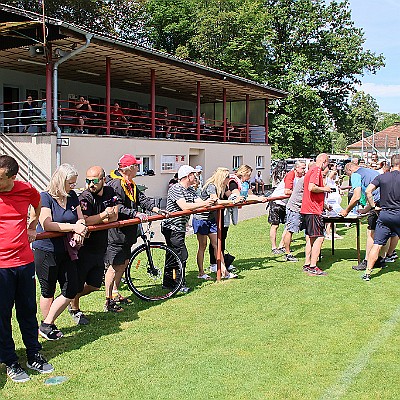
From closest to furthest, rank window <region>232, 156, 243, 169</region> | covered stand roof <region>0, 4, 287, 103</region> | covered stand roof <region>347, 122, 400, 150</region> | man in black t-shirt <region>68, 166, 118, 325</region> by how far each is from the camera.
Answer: man in black t-shirt <region>68, 166, 118, 325</region>
covered stand roof <region>0, 4, 287, 103</region>
window <region>232, 156, 243, 169</region>
covered stand roof <region>347, 122, 400, 150</region>

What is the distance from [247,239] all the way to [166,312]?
6244mm

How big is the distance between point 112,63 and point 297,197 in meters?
13.4

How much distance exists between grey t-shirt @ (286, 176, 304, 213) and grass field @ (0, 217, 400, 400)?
74.3 inches

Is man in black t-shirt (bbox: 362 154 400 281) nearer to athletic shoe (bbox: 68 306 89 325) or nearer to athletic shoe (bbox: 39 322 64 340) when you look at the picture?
athletic shoe (bbox: 68 306 89 325)

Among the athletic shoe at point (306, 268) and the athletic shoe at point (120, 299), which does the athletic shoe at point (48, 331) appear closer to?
the athletic shoe at point (120, 299)

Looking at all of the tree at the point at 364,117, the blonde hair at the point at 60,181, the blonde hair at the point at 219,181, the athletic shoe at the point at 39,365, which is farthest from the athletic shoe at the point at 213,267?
the tree at the point at 364,117

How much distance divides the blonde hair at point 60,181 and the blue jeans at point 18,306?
0.88 m

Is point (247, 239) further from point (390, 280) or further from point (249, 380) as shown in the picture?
point (249, 380)

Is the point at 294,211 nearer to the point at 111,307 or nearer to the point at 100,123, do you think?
the point at 111,307

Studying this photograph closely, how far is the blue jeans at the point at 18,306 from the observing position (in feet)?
15.0

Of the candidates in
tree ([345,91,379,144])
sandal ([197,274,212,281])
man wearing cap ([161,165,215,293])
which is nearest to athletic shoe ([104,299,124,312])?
man wearing cap ([161,165,215,293])

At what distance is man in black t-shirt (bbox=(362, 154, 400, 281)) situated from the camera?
827 cm

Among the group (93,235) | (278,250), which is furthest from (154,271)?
(278,250)

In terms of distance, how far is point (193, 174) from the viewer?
760 centimetres
